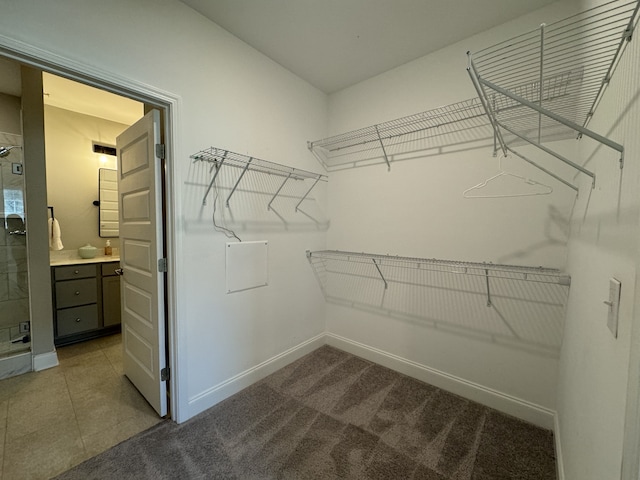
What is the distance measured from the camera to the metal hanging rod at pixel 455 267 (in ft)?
5.46

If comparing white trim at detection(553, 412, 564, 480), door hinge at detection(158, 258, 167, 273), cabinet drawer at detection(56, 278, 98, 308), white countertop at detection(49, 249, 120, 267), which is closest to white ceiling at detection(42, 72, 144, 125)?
white countertop at detection(49, 249, 120, 267)

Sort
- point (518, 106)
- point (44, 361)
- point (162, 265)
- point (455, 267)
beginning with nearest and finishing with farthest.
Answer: point (518, 106)
point (162, 265)
point (455, 267)
point (44, 361)

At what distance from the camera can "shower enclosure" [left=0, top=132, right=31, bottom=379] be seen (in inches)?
95.6

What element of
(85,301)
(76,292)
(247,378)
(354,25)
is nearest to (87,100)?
(76,292)

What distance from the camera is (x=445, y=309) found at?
2.14 metres

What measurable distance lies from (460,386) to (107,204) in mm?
4639

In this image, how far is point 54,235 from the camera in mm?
3115

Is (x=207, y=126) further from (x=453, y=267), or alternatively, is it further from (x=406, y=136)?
(x=453, y=267)

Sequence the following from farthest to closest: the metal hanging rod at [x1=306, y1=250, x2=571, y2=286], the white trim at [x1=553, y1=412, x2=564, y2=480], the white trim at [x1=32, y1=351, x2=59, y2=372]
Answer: the white trim at [x1=32, y1=351, x2=59, y2=372], the metal hanging rod at [x1=306, y1=250, x2=571, y2=286], the white trim at [x1=553, y1=412, x2=564, y2=480]

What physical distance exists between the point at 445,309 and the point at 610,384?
1.44m

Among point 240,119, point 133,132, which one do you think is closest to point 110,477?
point 133,132

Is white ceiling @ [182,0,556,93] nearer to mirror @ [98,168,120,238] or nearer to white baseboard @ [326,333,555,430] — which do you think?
white baseboard @ [326,333,555,430]

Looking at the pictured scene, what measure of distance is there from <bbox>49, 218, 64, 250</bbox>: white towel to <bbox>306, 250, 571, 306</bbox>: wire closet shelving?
10.0 ft

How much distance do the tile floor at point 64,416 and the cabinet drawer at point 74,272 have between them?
895mm
